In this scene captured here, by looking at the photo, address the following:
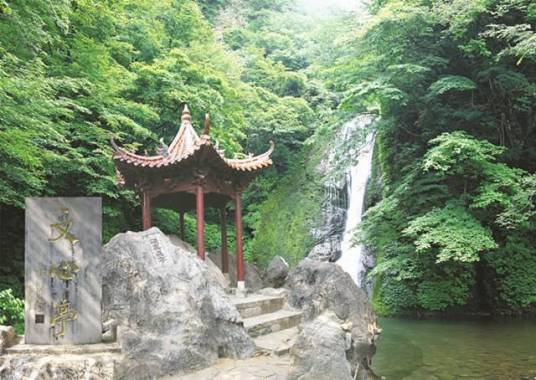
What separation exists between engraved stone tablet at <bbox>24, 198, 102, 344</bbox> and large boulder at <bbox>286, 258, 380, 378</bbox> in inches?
182

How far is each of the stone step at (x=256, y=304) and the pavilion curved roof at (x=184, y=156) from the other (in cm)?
261

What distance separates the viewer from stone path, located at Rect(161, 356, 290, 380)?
5484 millimetres

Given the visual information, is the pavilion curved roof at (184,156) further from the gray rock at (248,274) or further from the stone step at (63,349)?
the stone step at (63,349)

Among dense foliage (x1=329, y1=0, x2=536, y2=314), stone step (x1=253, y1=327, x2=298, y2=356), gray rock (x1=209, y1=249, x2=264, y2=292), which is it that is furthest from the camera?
dense foliage (x1=329, y1=0, x2=536, y2=314)

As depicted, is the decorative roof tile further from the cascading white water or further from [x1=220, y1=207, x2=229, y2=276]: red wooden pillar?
the cascading white water

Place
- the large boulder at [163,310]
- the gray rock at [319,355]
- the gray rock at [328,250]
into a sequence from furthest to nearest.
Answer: the gray rock at [328,250] → the large boulder at [163,310] → the gray rock at [319,355]

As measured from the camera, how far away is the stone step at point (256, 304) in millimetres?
8164

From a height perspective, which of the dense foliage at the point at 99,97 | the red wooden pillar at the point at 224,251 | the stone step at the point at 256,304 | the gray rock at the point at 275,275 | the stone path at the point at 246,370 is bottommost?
the stone path at the point at 246,370

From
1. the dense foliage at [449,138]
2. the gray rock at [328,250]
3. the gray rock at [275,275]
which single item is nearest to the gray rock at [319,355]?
the gray rock at [275,275]

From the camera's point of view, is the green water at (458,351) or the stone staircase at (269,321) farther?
the green water at (458,351)

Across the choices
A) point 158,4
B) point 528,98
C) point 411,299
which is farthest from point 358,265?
point 158,4

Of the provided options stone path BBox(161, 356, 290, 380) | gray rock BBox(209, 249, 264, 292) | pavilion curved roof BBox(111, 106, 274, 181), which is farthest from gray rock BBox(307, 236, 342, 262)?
stone path BBox(161, 356, 290, 380)

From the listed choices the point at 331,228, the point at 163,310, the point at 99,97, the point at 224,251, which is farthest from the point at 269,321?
the point at 331,228

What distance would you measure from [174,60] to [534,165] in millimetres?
11627
